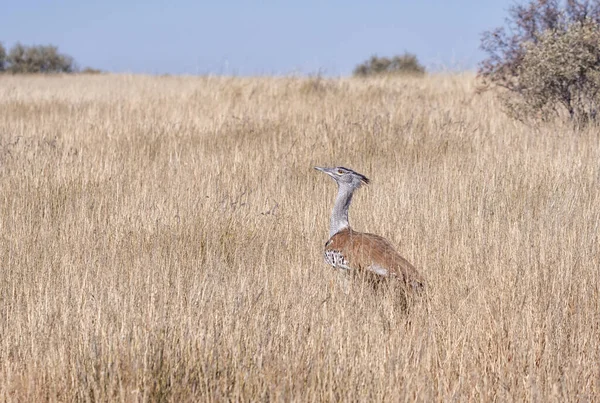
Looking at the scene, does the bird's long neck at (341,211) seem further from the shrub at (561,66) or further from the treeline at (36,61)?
the treeline at (36,61)

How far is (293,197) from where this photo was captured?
6.17 metres

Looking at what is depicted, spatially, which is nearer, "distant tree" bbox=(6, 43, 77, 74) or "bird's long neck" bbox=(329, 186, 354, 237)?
"bird's long neck" bbox=(329, 186, 354, 237)

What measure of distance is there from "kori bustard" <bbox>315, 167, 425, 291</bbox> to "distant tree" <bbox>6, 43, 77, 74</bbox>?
27.8m

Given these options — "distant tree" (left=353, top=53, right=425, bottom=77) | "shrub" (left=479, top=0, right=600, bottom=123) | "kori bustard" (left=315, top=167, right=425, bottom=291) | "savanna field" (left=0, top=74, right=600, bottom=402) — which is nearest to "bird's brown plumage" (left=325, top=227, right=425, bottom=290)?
"kori bustard" (left=315, top=167, right=425, bottom=291)

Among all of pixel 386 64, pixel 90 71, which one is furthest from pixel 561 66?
pixel 90 71

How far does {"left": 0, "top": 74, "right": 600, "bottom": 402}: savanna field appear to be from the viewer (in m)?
2.88

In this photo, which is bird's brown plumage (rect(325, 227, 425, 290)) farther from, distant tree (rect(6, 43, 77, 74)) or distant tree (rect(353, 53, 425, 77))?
distant tree (rect(6, 43, 77, 74))

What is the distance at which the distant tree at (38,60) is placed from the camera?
30266 millimetres

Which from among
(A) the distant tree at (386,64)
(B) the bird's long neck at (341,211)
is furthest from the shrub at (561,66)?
(A) the distant tree at (386,64)

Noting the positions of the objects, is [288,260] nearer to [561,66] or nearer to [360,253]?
[360,253]

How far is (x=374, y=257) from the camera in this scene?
400 cm

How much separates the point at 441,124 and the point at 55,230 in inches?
194

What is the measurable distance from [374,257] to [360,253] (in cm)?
9

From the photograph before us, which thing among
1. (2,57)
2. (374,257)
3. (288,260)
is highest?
(2,57)
